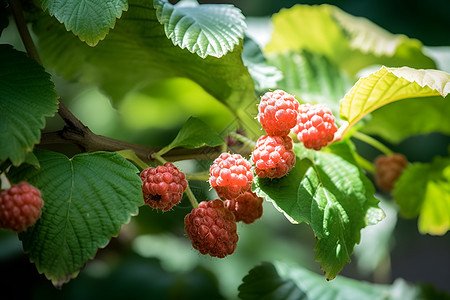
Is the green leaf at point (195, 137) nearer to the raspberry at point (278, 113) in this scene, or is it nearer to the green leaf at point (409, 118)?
the raspberry at point (278, 113)

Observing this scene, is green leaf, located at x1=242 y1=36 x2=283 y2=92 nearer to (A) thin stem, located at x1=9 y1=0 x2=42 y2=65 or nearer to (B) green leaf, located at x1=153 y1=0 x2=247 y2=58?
(B) green leaf, located at x1=153 y1=0 x2=247 y2=58

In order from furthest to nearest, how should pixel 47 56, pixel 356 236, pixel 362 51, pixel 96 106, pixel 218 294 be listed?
pixel 96 106 < pixel 218 294 < pixel 362 51 < pixel 47 56 < pixel 356 236

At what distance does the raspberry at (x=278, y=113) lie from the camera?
1.71 feet

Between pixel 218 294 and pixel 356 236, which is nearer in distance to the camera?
pixel 356 236

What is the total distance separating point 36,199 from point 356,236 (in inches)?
14.2

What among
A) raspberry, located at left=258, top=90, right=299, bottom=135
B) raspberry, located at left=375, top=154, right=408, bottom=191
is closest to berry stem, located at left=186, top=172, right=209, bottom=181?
raspberry, located at left=258, top=90, right=299, bottom=135

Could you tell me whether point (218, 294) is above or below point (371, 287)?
below

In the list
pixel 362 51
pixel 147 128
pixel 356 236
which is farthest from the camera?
pixel 147 128

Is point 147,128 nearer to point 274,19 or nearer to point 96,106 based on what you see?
point 96,106

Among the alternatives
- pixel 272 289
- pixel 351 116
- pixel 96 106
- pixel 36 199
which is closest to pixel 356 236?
pixel 351 116

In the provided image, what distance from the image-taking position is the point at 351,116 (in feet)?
1.99

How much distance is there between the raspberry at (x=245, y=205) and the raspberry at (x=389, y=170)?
0.42 meters

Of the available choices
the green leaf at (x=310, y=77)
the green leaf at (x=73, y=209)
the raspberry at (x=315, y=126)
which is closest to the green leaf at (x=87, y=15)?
the green leaf at (x=73, y=209)

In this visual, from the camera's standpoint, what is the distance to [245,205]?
0.56 metres
